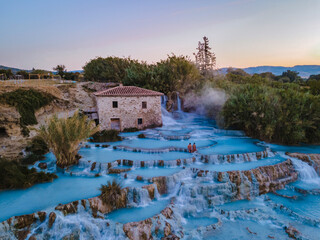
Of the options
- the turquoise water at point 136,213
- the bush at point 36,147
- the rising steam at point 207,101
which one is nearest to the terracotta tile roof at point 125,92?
the bush at point 36,147

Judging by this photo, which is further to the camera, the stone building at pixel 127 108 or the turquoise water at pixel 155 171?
the stone building at pixel 127 108

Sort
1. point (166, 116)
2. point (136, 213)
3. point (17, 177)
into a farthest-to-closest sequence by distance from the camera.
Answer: point (166, 116) → point (17, 177) → point (136, 213)

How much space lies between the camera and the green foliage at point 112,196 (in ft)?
30.8

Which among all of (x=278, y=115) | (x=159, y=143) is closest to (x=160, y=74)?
(x=159, y=143)

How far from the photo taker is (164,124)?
24.4 metres

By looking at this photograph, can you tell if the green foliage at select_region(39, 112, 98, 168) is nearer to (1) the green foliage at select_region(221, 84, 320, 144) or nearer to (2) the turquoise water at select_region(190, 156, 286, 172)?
(2) the turquoise water at select_region(190, 156, 286, 172)

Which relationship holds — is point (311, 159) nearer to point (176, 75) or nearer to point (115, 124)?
point (115, 124)

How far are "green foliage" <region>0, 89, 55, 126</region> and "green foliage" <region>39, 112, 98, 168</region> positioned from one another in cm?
500

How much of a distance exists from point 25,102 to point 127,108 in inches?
334

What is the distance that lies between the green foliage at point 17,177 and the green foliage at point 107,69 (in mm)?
24426

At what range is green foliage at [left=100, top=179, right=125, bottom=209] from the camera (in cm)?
939

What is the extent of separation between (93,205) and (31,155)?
7.80 meters

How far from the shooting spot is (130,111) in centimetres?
2156

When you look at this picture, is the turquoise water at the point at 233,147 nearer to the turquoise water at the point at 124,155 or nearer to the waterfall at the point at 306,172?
the turquoise water at the point at 124,155
